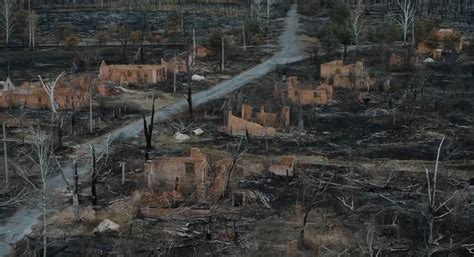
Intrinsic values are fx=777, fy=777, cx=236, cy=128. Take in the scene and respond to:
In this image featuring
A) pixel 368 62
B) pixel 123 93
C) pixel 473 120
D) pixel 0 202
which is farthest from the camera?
pixel 368 62

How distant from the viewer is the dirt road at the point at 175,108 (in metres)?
23.3

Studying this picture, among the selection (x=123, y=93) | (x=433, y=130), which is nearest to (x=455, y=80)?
(x=433, y=130)

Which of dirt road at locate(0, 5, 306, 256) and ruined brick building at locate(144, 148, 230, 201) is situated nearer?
dirt road at locate(0, 5, 306, 256)

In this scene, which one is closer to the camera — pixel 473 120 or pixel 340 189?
pixel 340 189

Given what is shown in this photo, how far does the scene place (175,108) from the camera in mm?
41500

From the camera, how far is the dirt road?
76.5 feet

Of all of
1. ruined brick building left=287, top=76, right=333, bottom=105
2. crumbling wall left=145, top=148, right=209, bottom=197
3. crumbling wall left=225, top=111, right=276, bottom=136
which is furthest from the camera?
ruined brick building left=287, top=76, right=333, bottom=105

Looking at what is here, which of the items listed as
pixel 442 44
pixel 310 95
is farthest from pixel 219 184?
pixel 442 44

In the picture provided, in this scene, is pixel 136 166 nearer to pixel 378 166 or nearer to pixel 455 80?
pixel 378 166

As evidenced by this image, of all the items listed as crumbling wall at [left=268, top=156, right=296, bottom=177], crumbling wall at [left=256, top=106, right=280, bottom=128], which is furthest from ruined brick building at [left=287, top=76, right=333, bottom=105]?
crumbling wall at [left=268, top=156, right=296, bottom=177]

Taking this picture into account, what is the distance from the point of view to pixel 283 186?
2753 cm

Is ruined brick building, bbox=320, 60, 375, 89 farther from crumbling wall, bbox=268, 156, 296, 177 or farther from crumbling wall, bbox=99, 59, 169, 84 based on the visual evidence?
crumbling wall, bbox=268, 156, 296, 177

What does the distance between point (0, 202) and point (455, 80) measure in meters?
32.0

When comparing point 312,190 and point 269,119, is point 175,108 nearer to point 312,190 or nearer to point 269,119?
point 269,119
